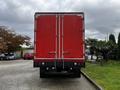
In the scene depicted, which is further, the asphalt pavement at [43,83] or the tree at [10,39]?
the tree at [10,39]

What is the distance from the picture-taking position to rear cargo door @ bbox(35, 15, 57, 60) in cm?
1973

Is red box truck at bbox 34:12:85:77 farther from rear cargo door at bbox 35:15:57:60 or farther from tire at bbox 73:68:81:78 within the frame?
tire at bbox 73:68:81:78

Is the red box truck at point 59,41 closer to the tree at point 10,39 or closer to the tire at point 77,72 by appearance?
the tire at point 77,72

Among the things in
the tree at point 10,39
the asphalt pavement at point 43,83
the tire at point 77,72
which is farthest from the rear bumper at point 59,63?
the tree at point 10,39

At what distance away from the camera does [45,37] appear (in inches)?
779

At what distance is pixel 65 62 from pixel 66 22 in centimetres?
216

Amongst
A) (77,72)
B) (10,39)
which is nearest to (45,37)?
(77,72)

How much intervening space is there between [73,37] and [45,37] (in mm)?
1510

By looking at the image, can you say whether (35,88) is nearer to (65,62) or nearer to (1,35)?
(65,62)

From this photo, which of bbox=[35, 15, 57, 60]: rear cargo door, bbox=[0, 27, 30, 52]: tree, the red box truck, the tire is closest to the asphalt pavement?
the tire

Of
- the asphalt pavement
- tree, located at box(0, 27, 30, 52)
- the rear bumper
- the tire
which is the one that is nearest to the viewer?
the asphalt pavement

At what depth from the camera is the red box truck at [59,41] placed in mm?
19719

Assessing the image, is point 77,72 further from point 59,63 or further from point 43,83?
point 43,83

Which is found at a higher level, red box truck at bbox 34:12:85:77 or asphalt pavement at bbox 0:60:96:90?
red box truck at bbox 34:12:85:77
